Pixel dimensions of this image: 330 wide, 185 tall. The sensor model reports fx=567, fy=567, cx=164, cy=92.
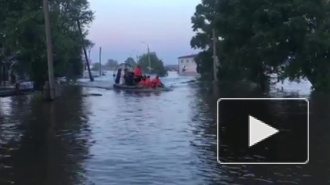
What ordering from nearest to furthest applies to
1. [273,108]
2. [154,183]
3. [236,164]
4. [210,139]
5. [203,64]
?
[154,183]
[236,164]
[210,139]
[273,108]
[203,64]

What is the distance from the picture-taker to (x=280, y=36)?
31484 millimetres

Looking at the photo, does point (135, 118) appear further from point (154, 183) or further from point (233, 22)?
point (233, 22)

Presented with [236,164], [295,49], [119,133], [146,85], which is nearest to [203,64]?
[146,85]

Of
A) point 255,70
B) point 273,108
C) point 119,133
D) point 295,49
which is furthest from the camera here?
point 255,70

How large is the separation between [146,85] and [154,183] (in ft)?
103

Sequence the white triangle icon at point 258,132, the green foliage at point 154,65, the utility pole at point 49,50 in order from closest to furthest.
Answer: the white triangle icon at point 258,132 → the utility pole at point 49,50 → the green foliage at point 154,65

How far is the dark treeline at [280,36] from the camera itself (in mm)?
30547

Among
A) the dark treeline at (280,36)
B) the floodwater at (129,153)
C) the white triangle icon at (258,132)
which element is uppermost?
the dark treeline at (280,36)

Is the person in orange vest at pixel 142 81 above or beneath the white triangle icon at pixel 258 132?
beneath

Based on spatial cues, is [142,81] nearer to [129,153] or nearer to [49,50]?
[49,50]

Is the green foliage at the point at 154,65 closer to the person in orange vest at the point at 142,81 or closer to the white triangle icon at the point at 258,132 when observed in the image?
the person in orange vest at the point at 142,81

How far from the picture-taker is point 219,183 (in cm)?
833
